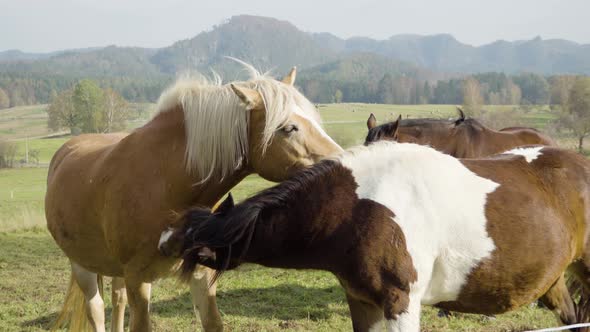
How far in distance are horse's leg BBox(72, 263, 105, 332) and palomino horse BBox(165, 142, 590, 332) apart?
6.95 feet

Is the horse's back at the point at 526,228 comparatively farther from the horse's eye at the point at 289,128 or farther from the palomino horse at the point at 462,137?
the palomino horse at the point at 462,137

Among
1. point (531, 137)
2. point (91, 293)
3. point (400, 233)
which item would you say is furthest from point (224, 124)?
point (531, 137)

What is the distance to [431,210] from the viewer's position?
2.84 metres

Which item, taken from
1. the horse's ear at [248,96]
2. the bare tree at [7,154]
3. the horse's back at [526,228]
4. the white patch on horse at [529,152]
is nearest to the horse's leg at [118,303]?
the horse's ear at [248,96]

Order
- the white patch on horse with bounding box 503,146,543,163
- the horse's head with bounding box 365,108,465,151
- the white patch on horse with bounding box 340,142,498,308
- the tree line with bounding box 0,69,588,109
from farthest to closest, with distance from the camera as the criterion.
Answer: the tree line with bounding box 0,69,588,109
the horse's head with bounding box 365,108,465,151
the white patch on horse with bounding box 503,146,543,163
the white patch on horse with bounding box 340,142,498,308

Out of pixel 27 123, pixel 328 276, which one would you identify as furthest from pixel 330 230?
pixel 27 123

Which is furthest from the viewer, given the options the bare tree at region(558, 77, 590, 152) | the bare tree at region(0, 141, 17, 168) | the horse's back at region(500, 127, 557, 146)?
the bare tree at region(0, 141, 17, 168)

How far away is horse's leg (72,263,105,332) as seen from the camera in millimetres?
4559

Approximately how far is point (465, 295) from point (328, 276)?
4761 mm

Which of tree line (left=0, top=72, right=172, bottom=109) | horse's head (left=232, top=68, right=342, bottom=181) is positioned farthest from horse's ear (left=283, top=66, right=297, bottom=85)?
tree line (left=0, top=72, right=172, bottom=109)

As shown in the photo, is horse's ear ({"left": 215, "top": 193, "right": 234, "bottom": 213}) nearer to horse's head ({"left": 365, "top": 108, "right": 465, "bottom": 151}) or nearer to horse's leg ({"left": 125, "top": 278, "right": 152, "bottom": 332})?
horse's leg ({"left": 125, "top": 278, "right": 152, "bottom": 332})

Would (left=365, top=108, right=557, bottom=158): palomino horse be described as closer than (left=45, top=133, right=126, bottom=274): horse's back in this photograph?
No

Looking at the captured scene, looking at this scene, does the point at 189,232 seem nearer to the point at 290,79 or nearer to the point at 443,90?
the point at 290,79

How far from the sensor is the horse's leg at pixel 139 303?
3.36 m
